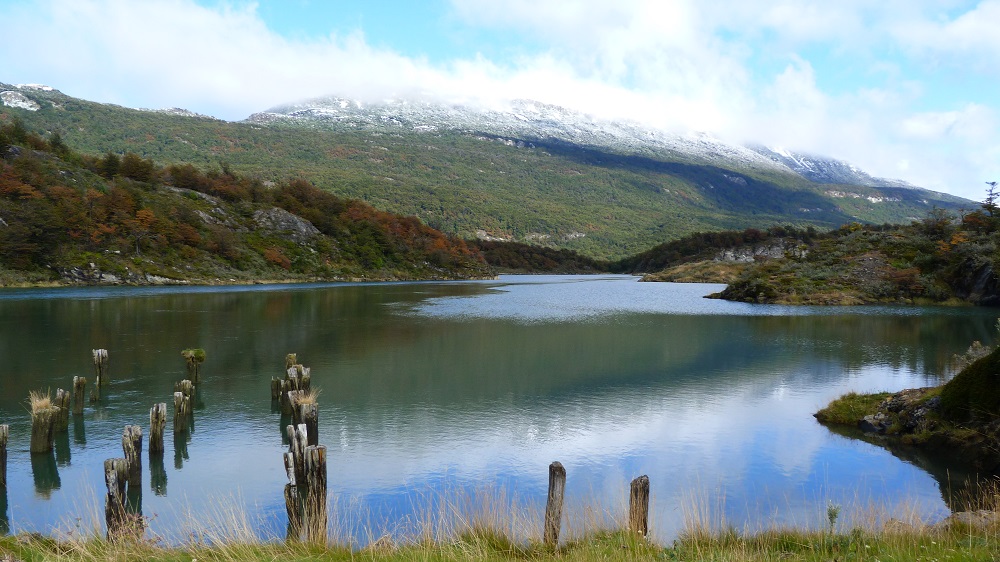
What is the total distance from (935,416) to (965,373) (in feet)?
4.14

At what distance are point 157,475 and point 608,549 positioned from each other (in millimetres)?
10209

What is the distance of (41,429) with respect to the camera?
48.1 feet

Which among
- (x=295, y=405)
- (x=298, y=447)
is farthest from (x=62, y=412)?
(x=298, y=447)

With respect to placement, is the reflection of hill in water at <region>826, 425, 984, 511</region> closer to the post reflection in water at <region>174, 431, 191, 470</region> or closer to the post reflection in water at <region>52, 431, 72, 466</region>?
the post reflection in water at <region>174, 431, 191, 470</region>

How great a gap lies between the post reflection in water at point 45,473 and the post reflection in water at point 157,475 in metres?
1.65

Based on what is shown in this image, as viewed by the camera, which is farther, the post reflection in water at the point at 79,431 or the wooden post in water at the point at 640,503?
the post reflection in water at the point at 79,431

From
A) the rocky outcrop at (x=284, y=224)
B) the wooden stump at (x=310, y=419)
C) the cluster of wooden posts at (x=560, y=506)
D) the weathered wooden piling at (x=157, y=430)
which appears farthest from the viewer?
the rocky outcrop at (x=284, y=224)

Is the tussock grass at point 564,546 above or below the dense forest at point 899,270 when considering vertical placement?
below

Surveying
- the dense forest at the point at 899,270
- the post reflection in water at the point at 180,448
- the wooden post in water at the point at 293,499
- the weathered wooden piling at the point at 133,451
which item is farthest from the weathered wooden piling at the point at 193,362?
the dense forest at the point at 899,270

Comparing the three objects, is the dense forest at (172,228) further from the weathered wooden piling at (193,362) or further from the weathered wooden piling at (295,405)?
the weathered wooden piling at (295,405)

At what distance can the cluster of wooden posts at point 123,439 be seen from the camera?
33.7 ft

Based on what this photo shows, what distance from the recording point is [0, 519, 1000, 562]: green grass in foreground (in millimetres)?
7273

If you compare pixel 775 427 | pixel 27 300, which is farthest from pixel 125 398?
pixel 27 300

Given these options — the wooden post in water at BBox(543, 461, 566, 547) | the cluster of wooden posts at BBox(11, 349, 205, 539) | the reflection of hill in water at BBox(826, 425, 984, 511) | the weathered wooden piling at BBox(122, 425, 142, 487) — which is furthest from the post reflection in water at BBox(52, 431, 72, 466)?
the reflection of hill in water at BBox(826, 425, 984, 511)
